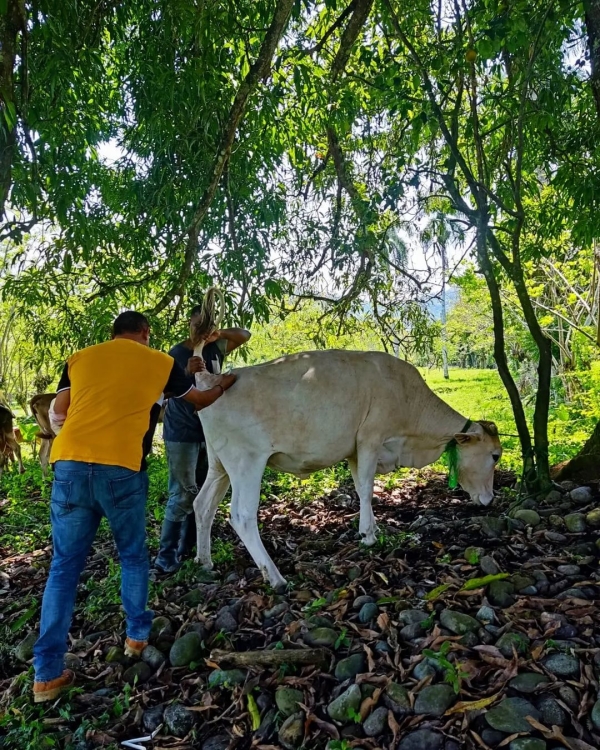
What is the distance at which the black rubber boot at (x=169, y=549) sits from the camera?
17.1ft

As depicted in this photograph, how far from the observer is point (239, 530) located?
16.0 ft

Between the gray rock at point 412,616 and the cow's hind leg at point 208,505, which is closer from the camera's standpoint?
the gray rock at point 412,616

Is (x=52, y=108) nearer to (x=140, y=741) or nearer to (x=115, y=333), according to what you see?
(x=115, y=333)

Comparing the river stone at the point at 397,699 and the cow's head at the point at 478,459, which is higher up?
the cow's head at the point at 478,459

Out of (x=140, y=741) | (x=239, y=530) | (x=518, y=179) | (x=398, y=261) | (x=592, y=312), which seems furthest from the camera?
(x=592, y=312)

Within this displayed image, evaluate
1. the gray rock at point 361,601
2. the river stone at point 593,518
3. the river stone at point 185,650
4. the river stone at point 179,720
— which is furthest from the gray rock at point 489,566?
the river stone at point 179,720

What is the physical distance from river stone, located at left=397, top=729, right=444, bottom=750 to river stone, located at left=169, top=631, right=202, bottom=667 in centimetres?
147

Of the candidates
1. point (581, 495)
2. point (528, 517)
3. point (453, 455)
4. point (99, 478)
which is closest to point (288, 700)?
point (99, 478)

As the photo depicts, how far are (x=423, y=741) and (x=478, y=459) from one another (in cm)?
360

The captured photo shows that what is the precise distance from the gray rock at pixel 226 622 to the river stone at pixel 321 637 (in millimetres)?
538

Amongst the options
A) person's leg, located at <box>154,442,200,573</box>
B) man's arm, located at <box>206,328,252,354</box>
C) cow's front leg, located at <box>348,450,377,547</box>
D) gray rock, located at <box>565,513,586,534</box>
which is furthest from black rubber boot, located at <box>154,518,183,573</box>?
gray rock, located at <box>565,513,586,534</box>

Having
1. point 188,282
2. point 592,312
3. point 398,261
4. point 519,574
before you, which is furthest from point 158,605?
point 592,312

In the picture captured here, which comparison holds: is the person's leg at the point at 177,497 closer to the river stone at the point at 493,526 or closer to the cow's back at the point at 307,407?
the cow's back at the point at 307,407

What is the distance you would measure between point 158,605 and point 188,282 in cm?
347
